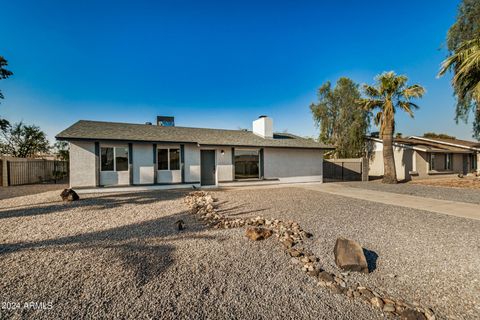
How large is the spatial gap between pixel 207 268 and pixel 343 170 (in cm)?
1779

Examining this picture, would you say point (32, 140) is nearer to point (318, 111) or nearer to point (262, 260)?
point (262, 260)

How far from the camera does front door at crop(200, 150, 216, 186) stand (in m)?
12.6

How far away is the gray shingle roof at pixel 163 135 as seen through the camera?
34.3 feet

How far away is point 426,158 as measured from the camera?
664 inches

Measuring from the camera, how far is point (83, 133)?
10375 mm

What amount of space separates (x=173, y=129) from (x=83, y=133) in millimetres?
5113

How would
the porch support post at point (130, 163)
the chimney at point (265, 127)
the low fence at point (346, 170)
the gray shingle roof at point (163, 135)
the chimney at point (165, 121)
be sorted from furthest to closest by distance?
the low fence at point (346, 170)
the chimney at point (165, 121)
the chimney at point (265, 127)
the porch support post at point (130, 163)
the gray shingle roof at point (163, 135)

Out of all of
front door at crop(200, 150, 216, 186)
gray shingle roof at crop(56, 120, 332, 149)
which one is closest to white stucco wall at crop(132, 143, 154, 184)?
gray shingle roof at crop(56, 120, 332, 149)

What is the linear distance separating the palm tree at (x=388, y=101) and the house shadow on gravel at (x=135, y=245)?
1443 centimetres

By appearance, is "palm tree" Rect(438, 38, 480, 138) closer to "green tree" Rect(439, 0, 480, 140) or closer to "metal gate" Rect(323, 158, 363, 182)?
"green tree" Rect(439, 0, 480, 140)

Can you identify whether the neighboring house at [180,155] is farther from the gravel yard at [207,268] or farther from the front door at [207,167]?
the gravel yard at [207,268]

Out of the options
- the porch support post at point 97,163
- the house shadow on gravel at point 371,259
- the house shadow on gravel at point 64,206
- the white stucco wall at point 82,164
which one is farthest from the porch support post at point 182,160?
the house shadow on gravel at point 371,259

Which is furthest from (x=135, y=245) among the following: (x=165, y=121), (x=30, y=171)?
(x=30, y=171)

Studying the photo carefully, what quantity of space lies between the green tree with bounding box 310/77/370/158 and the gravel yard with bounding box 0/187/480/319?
17.0 meters
